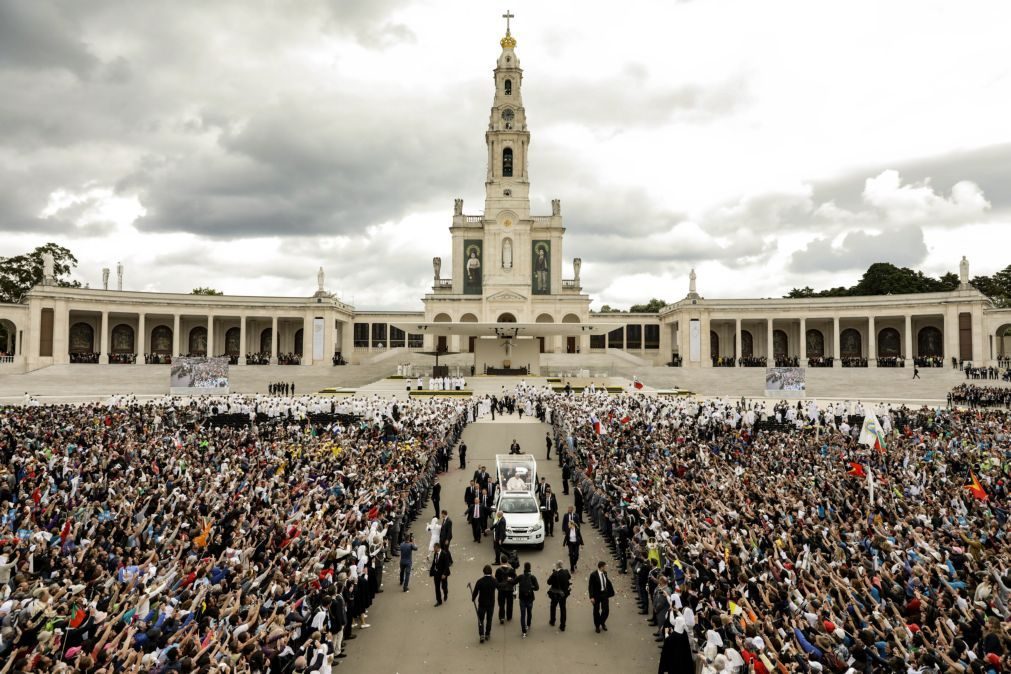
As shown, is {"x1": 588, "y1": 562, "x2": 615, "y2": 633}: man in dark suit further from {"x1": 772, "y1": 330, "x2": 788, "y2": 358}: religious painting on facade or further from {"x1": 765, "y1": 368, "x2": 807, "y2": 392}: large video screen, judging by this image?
{"x1": 772, "y1": 330, "x2": 788, "y2": 358}: religious painting on facade

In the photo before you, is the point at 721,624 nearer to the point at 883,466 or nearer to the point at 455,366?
the point at 883,466

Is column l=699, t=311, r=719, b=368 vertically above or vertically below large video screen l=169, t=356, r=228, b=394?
above

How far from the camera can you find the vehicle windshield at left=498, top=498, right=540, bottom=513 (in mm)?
14266

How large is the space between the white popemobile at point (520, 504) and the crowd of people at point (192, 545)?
229cm

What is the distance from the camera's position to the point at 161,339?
66.9 meters

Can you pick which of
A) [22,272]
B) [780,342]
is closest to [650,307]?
[780,342]

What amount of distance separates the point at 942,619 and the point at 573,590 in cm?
619

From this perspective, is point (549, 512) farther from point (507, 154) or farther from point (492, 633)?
point (507, 154)

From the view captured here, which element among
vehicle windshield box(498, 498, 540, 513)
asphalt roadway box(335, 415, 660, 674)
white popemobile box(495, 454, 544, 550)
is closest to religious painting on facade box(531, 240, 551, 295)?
white popemobile box(495, 454, 544, 550)

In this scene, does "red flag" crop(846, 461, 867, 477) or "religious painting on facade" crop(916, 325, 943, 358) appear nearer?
"red flag" crop(846, 461, 867, 477)

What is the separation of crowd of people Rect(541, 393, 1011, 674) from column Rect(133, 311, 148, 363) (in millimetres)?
53300

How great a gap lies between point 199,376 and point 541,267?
4213 cm

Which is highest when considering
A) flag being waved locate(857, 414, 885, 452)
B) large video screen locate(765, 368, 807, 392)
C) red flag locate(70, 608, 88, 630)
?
large video screen locate(765, 368, 807, 392)

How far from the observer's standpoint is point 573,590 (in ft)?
38.4
